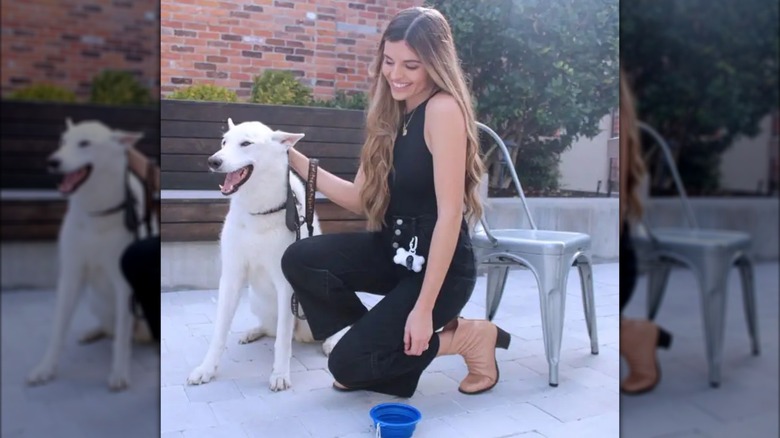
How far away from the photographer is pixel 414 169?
225cm

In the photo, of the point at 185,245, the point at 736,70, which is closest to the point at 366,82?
the point at 185,245

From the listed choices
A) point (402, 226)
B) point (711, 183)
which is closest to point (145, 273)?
point (402, 226)

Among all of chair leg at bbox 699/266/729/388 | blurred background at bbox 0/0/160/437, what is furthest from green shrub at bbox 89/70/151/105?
chair leg at bbox 699/266/729/388

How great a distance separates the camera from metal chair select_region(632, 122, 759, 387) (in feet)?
4.60

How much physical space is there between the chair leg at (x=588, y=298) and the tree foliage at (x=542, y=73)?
28 centimetres

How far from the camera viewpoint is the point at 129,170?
1398mm

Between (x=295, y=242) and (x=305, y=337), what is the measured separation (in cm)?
34

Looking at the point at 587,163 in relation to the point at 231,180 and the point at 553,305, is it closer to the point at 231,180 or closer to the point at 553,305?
the point at 553,305

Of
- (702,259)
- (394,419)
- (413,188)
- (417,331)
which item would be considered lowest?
(394,419)

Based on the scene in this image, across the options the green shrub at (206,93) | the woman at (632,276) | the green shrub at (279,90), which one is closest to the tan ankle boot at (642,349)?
the woman at (632,276)

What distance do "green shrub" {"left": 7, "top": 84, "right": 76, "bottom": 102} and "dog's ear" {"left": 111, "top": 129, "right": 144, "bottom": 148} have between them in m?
0.10

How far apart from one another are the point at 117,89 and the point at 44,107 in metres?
0.14

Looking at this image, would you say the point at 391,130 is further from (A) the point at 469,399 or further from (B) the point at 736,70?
(B) the point at 736,70

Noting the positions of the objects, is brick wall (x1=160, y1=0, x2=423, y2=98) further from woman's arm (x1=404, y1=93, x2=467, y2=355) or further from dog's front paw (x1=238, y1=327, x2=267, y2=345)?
dog's front paw (x1=238, y1=327, x2=267, y2=345)
